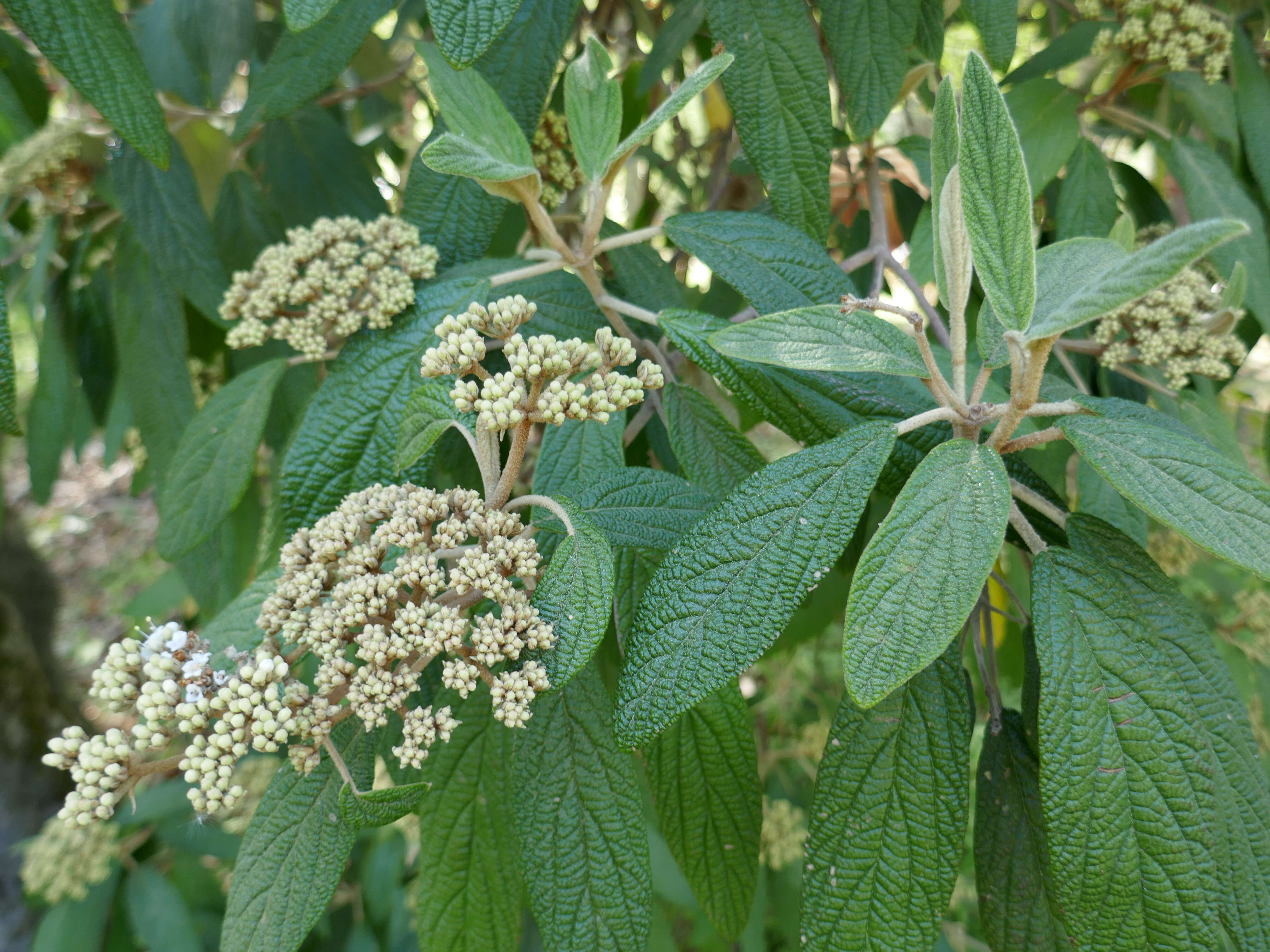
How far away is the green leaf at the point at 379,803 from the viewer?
27.5 inches

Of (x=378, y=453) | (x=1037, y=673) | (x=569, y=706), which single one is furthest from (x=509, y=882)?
(x=1037, y=673)

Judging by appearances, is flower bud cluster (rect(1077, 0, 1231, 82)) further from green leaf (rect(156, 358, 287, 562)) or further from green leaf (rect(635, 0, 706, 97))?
green leaf (rect(156, 358, 287, 562))

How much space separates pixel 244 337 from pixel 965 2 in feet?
3.83

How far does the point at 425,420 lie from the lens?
2.88 ft

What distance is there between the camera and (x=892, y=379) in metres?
1.02

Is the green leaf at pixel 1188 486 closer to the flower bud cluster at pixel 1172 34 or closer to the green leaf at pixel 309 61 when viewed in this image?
the flower bud cluster at pixel 1172 34

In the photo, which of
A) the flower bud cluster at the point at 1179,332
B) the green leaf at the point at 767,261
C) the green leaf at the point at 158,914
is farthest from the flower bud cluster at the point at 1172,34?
the green leaf at the point at 158,914

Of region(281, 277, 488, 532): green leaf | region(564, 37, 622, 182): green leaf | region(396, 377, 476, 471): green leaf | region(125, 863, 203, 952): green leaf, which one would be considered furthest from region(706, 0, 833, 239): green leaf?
region(125, 863, 203, 952): green leaf

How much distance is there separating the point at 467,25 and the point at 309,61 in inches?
20.8

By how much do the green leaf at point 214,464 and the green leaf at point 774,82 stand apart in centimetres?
78

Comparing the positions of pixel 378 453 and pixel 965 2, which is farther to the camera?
pixel 965 2

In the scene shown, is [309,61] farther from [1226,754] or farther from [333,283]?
[1226,754]

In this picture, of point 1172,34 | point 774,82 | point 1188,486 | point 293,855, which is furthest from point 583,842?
point 1172,34

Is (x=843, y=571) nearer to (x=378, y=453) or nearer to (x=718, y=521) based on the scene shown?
(x=718, y=521)
